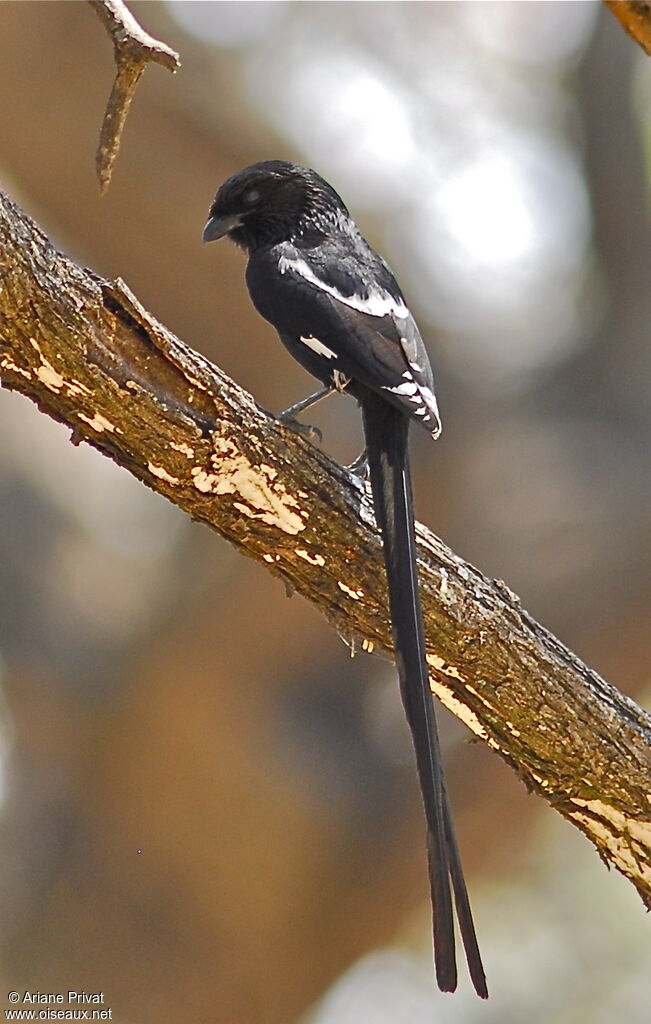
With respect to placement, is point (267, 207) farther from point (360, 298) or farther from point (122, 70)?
point (122, 70)

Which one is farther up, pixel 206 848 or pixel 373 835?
pixel 373 835

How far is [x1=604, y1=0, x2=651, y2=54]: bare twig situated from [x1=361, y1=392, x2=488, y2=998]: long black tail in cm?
92

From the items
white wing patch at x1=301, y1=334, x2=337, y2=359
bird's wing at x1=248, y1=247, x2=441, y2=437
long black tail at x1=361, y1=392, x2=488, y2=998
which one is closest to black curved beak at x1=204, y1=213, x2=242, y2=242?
bird's wing at x1=248, y1=247, x2=441, y2=437

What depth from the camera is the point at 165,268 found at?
13.0 feet

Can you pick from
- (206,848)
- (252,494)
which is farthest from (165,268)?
(252,494)

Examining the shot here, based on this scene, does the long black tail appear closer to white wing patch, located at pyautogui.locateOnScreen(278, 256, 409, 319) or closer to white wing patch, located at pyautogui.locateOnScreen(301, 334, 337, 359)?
white wing patch, located at pyautogui.locateOnScreen(301, 334, 337, 359)

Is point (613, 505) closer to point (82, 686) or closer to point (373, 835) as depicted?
point (373, 835)

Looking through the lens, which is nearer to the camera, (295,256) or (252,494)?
(252,494)

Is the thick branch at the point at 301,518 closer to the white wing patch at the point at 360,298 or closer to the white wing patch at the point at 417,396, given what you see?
the white wing patch at the point at 417,396

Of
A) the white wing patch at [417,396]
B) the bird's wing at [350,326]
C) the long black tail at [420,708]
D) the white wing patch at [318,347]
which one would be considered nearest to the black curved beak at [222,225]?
the bird's wing at [350,326]

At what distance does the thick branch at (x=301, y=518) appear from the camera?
169 cm

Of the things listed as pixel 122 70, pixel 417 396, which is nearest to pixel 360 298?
pixel 417 396

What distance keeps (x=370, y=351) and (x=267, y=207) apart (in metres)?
0.66

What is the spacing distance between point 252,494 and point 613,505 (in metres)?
2.32
